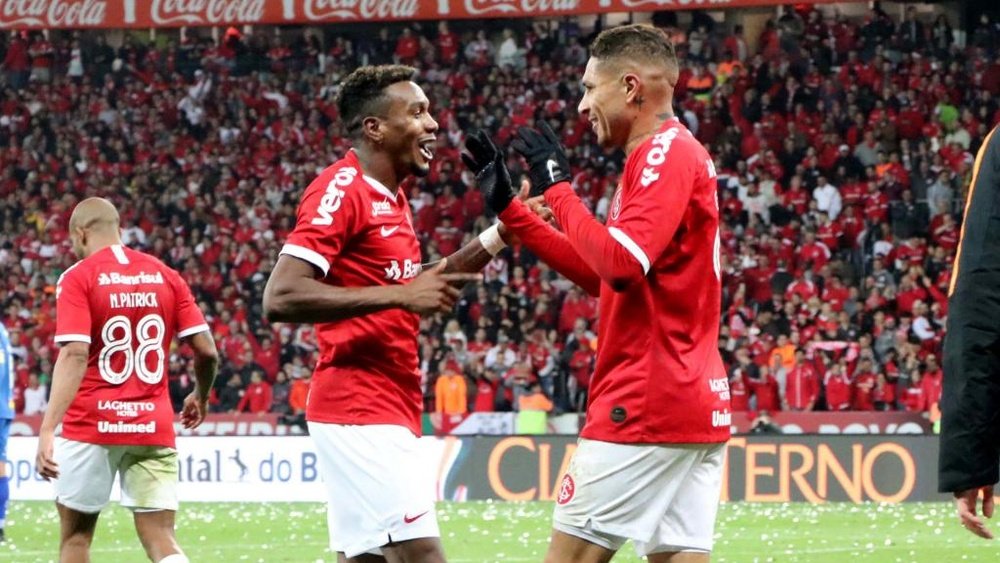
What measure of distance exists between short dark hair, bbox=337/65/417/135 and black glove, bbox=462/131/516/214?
67cm

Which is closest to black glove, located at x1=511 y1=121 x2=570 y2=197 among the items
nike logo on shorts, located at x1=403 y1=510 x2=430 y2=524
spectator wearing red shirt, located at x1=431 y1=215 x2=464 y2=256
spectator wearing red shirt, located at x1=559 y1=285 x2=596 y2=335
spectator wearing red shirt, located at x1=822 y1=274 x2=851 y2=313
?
nike logo on shorts, located at x1=403 y1=510 x2=430 y2=524

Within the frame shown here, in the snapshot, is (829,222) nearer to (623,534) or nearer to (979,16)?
(979,16)

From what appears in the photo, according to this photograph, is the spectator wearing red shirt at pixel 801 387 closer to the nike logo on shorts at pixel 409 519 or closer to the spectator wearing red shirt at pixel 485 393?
the spectator wearing red shirt at pixel 485 393

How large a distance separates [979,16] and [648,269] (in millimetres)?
24441

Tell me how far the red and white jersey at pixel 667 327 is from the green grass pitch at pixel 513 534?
6747 millimetres

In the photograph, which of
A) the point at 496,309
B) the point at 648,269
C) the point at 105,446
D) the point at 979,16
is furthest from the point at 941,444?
the point at 979,16

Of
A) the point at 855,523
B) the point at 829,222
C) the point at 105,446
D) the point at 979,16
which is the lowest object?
the point at 855,523

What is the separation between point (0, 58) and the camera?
33.6 metres

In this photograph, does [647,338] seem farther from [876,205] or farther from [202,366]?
[876,205]

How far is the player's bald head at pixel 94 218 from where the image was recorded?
7.73 meters

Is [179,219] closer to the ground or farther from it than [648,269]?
farther from it

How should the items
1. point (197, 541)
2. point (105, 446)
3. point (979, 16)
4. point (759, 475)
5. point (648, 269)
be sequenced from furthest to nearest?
point (979, 16) < point (759, 475) < point (197, 541) < point (105, 446) < point (648, 269)

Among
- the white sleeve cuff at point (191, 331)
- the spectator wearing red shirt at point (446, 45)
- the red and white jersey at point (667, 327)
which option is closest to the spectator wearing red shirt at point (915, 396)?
the spectator wearing red shirt at point (446, 45)

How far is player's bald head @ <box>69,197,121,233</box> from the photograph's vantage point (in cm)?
773
